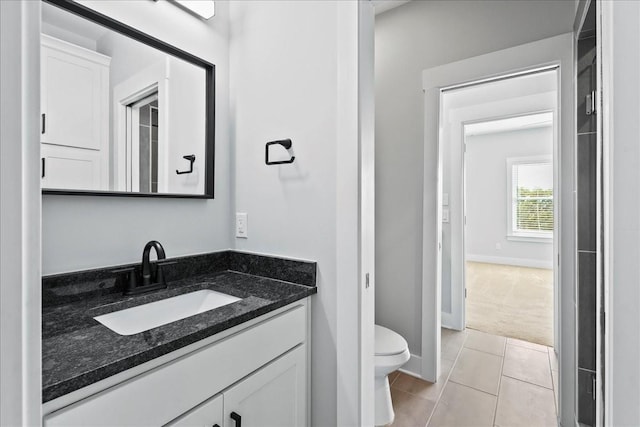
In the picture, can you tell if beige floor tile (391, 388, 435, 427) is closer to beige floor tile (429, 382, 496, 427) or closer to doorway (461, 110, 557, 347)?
beige floor tile (429, 382, 496, 427)

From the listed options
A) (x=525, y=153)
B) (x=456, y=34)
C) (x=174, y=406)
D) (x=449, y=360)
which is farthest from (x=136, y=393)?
(x=525, y=153)

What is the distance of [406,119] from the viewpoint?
2295mm

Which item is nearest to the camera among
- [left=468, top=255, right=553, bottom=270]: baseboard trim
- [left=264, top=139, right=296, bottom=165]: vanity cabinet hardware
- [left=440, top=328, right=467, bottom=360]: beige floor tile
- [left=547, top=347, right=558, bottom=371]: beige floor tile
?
[left=264, top=139, right=296, bottom=165]: vanity cabinet hardware

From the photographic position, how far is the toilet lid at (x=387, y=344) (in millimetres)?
1721

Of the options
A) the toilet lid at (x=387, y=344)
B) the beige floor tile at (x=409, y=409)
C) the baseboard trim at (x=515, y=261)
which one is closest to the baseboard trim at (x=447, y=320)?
the beige floor tile at (x=409, y=409)

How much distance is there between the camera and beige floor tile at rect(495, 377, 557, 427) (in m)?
1.74

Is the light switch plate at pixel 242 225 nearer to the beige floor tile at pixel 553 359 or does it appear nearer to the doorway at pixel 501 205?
the doorway at pixel 501 205

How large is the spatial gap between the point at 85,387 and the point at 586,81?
2.27 meters

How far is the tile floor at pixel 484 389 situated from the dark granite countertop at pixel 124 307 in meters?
1.17

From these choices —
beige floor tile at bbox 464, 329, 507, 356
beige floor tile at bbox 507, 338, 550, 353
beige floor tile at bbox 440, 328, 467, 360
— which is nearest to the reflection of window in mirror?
beige floor tile at bbox 440, 328, 467, 360

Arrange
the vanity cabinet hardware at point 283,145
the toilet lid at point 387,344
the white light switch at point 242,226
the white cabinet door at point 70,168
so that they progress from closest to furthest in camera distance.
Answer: the white cabinet door at point 70,168, the vanity cabinet hardware at point 283,145, the white light switch at point 242,226, the toilet lid at point 387,344

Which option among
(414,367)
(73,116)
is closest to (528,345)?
(414,367)

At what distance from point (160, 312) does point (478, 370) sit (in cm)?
222

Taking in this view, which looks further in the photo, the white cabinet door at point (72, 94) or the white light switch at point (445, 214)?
the white light switch at point (445, 214)
